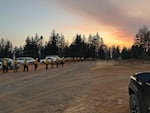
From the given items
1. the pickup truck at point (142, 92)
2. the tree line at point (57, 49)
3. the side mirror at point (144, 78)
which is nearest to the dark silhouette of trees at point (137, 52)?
the tree line at point (57, 49)

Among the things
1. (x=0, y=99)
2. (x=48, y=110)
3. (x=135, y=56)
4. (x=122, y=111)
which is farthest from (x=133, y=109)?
(x=135, y=56)

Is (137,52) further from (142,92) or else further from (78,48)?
(142,92)

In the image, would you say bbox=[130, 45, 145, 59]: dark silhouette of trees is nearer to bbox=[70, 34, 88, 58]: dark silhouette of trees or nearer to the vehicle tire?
bbox=[70, 34, 88, 58]: dark silhouette of trees

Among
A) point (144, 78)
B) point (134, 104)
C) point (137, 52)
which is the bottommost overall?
point (134, 104)

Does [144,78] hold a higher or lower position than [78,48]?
lower

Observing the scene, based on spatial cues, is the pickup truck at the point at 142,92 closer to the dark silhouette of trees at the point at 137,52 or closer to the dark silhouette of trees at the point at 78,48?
the dark silhouette of trees at the point at 137,52

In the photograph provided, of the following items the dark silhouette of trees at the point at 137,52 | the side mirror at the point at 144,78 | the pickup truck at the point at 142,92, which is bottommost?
the pickup truck at the point at 142,92

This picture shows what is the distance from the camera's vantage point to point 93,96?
19109mm

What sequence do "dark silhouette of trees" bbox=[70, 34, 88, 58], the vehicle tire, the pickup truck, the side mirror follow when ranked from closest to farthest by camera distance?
the pickup truck, the side mirror, the vehicle tire, "dark silhouette of trees" bbox=[70, 34, 88, 58]

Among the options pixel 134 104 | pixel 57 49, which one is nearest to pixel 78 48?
pixel 57 49

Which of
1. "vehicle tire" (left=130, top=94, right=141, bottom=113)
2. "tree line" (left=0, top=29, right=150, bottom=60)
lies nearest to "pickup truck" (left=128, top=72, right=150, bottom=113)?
"vehicle tire" (left=130, top=94, right=141, bottom=113)

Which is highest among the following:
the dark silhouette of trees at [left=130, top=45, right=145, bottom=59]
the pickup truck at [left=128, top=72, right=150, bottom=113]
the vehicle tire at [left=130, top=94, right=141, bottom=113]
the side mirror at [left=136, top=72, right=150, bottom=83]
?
the dark silhouette of trees at [left=130, top=45, right=145, bottom=59]

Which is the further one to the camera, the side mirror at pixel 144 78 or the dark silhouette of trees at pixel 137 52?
the dark silhouette of trees at pixel 137 52

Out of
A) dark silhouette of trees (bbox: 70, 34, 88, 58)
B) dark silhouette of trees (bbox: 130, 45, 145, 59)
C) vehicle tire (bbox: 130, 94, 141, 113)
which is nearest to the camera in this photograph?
vehicle tire (bbox: 130, 94, 141, 113)
